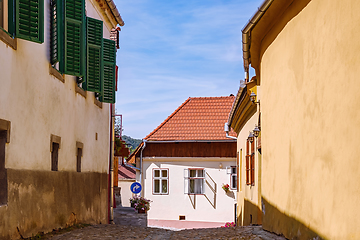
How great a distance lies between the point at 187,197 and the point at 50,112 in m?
16.4

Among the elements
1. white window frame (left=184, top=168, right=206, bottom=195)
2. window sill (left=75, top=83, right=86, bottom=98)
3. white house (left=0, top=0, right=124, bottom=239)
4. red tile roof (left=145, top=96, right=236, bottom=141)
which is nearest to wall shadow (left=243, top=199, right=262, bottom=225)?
white house (left=0, top=0, right=124, bottom=239)

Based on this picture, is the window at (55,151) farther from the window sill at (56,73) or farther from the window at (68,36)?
the window at (68,36)

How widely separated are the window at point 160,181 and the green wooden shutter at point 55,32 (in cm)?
1657

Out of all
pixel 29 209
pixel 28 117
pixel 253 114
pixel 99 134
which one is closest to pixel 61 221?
pixel 29 209

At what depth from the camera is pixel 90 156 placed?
13.0 m

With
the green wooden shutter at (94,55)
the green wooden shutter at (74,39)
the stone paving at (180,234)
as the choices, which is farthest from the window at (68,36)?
the stone paving at (180,234)

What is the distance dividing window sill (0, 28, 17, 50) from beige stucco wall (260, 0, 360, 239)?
3842mm

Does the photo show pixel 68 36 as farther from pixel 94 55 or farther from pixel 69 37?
pixel 94 55

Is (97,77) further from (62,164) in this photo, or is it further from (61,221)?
(61,221)

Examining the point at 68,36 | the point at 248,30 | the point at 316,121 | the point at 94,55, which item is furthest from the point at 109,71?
the point at 316,121

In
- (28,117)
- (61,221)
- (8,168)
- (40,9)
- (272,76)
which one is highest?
(40,9)

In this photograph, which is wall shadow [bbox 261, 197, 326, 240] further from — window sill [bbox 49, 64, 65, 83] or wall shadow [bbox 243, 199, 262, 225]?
window sill [bbox 49, 64, 65, 83]

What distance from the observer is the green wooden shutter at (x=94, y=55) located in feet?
38.0

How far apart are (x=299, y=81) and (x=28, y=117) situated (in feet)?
14.6
